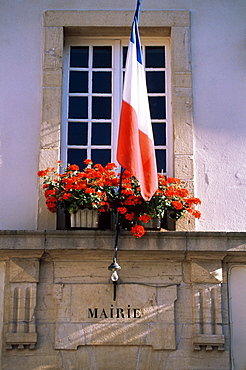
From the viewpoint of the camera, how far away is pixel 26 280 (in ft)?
23.6

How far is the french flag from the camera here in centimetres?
678

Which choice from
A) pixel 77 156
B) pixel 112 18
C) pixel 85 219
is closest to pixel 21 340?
pixel 85 219

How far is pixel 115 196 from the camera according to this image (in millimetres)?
7215

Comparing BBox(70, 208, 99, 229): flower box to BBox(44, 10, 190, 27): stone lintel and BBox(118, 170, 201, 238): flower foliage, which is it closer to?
BBox(118, 170, 201, 238): flower foliage

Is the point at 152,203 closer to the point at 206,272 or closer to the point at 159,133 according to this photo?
the point at 206,272

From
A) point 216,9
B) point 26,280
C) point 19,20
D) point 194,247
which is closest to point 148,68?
point 216,9

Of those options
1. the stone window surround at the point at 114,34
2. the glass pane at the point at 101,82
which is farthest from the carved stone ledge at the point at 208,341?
the glass pane at the point at 101,82

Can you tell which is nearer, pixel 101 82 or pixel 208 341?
pixel 208 341

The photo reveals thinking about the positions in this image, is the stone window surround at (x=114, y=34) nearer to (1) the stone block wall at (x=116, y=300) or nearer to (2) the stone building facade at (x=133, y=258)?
Result: (2) the stone building facade at (x=133, y=258)

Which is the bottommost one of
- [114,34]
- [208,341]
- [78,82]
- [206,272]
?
[208,341]

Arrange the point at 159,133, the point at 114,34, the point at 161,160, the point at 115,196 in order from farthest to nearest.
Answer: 1. the point at 114,34
2. the point at 159,133
3. the point at 161,160
4. the point at 115,196

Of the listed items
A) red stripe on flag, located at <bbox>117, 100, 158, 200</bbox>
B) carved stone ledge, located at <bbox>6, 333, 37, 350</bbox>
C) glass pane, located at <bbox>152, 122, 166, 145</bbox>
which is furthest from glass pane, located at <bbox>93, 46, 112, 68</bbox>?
carved stone ledge, located at <bbox>6, 333, 37, 350</bbox>

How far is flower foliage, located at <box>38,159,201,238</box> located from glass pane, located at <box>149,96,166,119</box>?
0.97 meters

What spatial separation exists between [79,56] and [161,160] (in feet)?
4.87
